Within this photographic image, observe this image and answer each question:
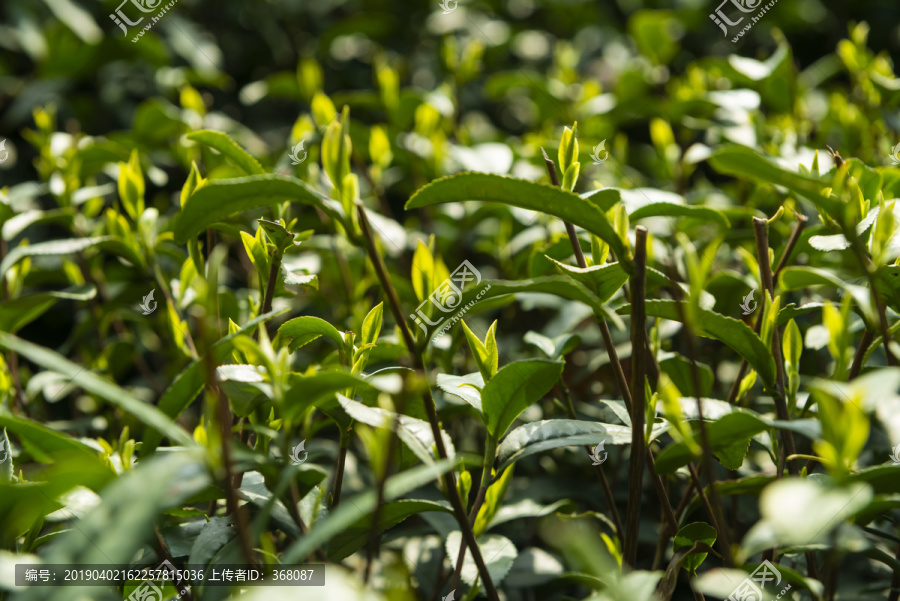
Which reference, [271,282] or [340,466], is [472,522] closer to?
[340,466]

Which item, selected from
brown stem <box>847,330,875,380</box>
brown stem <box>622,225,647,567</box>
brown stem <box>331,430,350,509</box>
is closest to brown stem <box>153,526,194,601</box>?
brown stem <box>331,430,350,509</box>

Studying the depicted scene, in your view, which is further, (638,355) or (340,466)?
(340,466)

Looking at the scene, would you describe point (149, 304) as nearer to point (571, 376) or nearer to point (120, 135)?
point (120, 135)

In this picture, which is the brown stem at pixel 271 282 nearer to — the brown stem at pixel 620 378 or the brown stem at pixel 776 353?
the brown stem at pixel 620 378

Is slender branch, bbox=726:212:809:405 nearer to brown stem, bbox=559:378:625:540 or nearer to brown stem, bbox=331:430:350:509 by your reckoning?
brown stem, bbox=559:378:625:540

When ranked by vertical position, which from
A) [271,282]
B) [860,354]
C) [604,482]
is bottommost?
[604,482]

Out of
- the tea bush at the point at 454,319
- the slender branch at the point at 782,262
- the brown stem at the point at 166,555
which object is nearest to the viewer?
the tea bush at the point at 454,319

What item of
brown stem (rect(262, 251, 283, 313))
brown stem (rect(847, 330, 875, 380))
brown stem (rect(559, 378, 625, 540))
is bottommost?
brown stem (rect(559, 378, 625, 540))

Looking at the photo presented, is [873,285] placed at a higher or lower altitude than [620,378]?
higher

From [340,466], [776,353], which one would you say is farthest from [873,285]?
[340,466]

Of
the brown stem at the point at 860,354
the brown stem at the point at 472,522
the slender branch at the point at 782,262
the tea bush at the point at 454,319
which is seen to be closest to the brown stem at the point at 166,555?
the tea bush at the point at 454,319

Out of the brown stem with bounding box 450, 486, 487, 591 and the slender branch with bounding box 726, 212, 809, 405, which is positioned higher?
the slender branch with bounding box 726, 212, 809, 405

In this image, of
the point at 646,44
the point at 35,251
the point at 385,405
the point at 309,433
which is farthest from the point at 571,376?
the point at 646,44

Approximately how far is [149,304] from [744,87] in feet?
4.13
